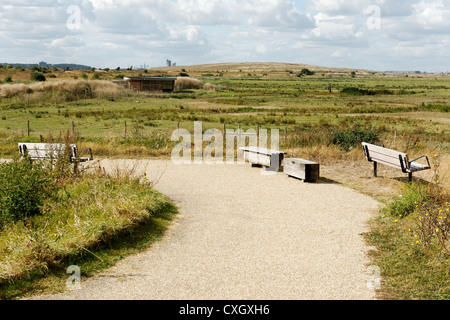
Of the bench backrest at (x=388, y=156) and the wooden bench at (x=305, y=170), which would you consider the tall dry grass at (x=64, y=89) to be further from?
the bench backrest at (x=388, y=156)

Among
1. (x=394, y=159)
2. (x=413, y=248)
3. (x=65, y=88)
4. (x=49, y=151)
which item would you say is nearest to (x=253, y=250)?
(x=413, y=248)

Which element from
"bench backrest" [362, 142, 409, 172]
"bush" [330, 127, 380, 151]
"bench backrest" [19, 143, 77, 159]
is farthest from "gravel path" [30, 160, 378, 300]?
"bush" [330, 127, 380, 151]

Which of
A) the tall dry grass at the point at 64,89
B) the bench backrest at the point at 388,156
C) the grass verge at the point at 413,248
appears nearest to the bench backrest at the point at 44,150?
the grass verge at the point at 413,248

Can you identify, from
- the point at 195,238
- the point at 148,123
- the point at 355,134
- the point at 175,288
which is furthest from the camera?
the point at 148,123

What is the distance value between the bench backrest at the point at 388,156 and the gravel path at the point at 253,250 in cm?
140

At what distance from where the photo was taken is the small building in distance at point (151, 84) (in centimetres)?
6906

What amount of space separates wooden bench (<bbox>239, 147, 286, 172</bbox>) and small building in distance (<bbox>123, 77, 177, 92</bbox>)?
55.1m

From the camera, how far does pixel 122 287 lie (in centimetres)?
645

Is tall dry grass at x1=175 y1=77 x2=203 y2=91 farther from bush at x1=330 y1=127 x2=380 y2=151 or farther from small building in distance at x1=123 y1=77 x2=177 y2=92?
bush at x1=330 y1=127 x2=380 y2=151

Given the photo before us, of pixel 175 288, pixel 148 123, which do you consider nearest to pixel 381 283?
pixel 175 288

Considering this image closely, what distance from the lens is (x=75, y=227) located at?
8141mm
